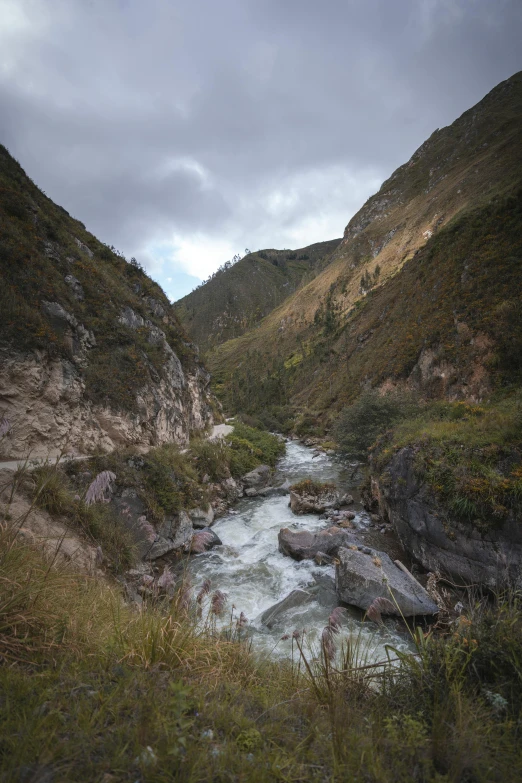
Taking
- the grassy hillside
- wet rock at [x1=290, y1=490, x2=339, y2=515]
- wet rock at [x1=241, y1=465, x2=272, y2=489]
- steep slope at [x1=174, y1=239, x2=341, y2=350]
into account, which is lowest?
wet rock at [x1=290, y1=490, x2=339, y2=515]

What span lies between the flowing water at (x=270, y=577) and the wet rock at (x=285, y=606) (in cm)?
6

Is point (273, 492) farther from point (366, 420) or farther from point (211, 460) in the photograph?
point (366, 420)

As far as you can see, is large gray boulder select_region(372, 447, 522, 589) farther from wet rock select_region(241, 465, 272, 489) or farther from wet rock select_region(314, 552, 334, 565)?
wet rock select_region(241, 465, 272, 489)

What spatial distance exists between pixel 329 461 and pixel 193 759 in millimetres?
22937

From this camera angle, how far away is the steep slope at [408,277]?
2623 cm

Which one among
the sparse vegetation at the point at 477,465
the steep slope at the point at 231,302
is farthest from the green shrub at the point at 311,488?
the steep slope at the point at 231,302

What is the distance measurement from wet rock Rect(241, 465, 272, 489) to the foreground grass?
50.2 ft

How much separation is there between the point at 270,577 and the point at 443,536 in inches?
196

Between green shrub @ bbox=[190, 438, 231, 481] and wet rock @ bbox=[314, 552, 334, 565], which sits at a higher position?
green shrub @ bbox=[190, 438, 231, 481]

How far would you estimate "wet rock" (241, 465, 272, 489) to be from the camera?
18.6 m

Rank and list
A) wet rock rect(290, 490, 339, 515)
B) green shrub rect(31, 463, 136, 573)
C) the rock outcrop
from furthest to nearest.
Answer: wet rock rect(290, 490, 339, 515) → the rock outcrop → green shrub rect(31, 463, 136, 573)

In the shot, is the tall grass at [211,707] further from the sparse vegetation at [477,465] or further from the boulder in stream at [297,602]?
the sparse vegetation at [477,465]

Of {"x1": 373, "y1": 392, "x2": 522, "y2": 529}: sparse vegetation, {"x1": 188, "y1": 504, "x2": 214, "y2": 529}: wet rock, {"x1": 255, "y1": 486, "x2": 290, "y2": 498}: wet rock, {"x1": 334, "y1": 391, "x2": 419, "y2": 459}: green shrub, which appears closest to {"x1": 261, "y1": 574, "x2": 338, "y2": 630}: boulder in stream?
{"x1": 373, "y1": 392, "x2": 522, "y2": 529}: sparse vegetation

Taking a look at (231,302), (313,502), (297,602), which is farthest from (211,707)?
(231,302)
